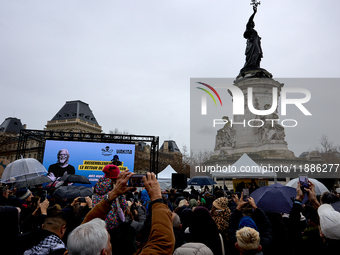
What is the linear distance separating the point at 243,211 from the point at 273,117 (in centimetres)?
2044

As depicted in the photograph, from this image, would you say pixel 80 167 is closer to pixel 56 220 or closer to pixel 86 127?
pixel 56 220

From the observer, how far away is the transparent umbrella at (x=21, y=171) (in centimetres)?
729

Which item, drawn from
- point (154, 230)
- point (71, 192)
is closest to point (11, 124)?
point (71, 192)

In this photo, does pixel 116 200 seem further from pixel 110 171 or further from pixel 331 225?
pixel 331 225

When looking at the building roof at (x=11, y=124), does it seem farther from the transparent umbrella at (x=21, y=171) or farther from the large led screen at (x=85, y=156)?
the transparent umbrella at (x=21, y=171)

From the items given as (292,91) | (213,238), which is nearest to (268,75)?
(292,91)

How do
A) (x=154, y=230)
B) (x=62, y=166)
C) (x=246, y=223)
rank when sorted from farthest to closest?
1. (x=62, y=166)
2. (x=246, y=223)
3. (x=154, y=230)

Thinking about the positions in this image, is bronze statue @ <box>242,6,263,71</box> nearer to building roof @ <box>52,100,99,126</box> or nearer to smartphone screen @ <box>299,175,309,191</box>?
smartphone screen @ <box>299,175,309,191</box>

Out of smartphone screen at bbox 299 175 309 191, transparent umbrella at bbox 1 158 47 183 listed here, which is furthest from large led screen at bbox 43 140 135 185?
smartphone screen at bbox 299 175 309 191

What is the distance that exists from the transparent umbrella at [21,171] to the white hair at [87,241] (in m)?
6.52

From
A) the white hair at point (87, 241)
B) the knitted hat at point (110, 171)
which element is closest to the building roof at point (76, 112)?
the knitted hat at point (110, 171)

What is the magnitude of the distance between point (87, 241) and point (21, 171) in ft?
22.2

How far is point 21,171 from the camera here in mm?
7395

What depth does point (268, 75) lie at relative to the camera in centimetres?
2403
